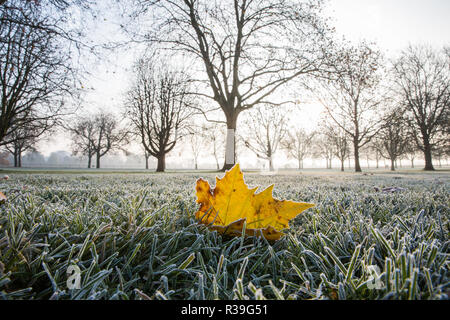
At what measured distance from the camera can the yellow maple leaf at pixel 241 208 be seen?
806 millimetres

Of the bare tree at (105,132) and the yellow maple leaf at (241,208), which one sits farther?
the bare tree at (105,132)

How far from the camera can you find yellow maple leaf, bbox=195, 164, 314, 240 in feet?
2.64

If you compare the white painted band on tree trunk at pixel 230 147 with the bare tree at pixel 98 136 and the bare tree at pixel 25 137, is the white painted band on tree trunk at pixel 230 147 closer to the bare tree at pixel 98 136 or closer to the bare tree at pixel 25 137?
the bare tree at pixel 25 137

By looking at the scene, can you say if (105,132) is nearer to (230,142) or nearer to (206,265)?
(230,142)

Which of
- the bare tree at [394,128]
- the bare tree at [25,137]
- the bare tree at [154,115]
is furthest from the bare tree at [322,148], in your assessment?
the bare tree at [25,137]

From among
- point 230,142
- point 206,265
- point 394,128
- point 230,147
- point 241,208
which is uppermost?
point 394,128

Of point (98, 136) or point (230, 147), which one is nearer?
point (230, 147)

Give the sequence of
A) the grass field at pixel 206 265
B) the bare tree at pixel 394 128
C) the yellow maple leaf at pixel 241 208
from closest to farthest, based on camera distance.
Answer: the grass field at pixel 206 265 → the yellow maple leaf at pixel 241 208 → the bare tree at pixel 394 128

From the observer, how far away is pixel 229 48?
1126 cm

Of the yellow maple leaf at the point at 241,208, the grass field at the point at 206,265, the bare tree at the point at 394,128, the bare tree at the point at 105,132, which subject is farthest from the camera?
the bare tree at the point at 105,132

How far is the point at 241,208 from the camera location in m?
0.89

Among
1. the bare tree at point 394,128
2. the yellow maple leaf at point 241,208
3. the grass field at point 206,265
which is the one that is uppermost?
the bare tree at point 394,128

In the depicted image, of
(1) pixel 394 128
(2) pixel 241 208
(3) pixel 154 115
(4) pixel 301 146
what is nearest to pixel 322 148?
(4) pixel 301 146
